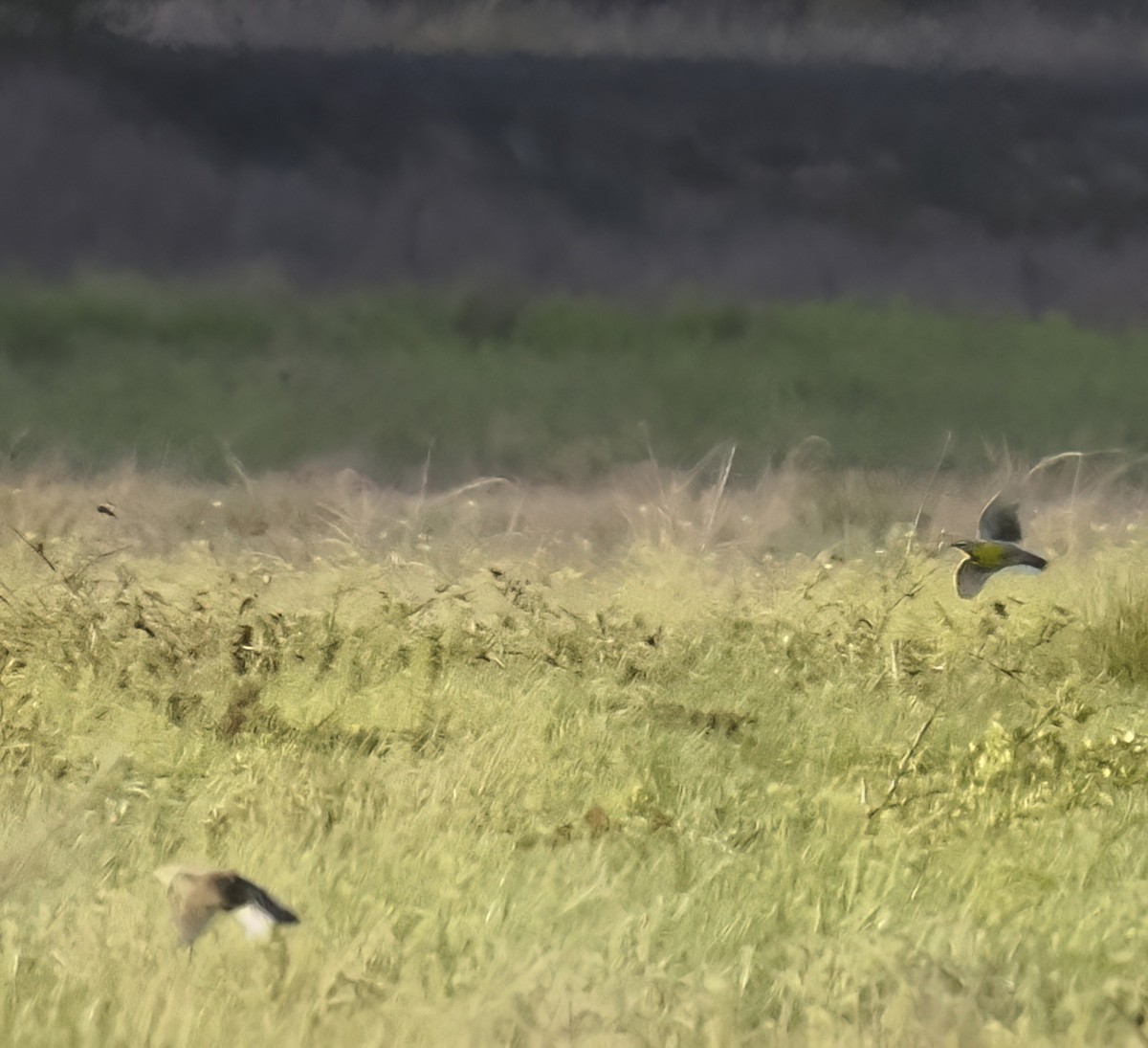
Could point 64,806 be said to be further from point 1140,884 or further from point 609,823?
point 1140,884

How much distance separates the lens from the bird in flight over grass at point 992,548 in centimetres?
497

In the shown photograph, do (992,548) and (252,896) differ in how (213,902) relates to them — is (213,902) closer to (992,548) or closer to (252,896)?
(252,896)

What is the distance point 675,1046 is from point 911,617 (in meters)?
4.06

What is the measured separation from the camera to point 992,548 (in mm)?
4988

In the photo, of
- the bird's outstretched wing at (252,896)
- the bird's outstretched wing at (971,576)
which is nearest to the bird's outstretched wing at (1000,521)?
the bird's outstretched wing at (971,576)

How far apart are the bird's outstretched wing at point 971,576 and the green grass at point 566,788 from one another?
35 centimetres

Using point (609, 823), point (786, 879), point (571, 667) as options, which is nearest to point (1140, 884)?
point (786, 879)

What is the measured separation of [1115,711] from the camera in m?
5.06

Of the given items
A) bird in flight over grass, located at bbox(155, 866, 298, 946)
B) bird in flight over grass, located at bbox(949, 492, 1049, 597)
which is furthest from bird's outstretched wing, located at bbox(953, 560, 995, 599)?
bird in flight over grass, located at bbox(155, 866, 298, 946)

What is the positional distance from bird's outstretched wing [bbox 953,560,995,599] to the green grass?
1.16 ft

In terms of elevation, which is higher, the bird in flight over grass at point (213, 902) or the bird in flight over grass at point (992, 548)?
the bird in flight over grass at point (992, 548)

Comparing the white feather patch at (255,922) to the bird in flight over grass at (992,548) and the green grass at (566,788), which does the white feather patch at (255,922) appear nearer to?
the green grass at (566,788)

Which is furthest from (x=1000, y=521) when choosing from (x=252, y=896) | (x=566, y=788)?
(x=252, y=896)

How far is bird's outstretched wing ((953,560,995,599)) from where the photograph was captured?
5.00 meters
